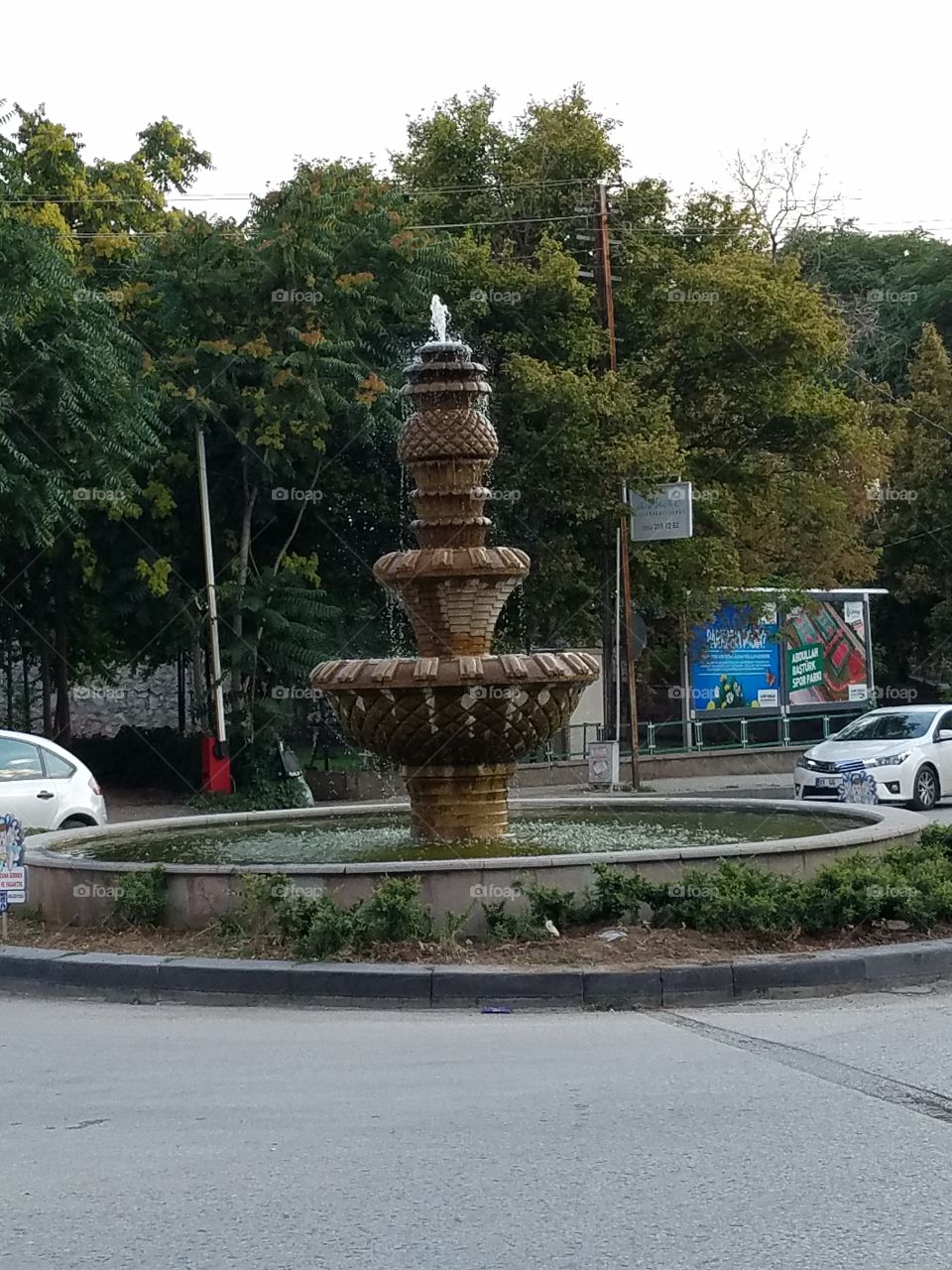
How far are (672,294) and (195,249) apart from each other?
871cm

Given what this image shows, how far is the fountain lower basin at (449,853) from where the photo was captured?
34.2 feet

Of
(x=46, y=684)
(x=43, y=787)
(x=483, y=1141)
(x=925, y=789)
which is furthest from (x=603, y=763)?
(x=483, y=1141)

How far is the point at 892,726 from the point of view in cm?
2439

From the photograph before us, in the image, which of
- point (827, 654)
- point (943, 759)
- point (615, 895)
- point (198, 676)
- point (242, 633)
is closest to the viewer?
point (615, 895)

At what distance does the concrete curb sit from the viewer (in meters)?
9.22

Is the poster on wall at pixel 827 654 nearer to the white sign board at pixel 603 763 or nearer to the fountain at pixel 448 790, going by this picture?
the white sign board at pixel 603 763

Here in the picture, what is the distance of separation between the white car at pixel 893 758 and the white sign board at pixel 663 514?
4.34 m

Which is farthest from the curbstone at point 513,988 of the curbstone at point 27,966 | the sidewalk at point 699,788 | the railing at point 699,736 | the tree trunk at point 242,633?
the railing at point 699,736

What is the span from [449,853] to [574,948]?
2.37 meters

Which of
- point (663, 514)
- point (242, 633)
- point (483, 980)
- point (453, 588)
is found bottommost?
point (483, 980)

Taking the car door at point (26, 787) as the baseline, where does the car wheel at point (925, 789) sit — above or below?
below

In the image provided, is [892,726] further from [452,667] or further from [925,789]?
[452,667]

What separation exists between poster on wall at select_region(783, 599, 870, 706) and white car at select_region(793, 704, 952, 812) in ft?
30.4

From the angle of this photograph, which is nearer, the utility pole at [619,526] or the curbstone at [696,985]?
the curbstone at [696,985]
